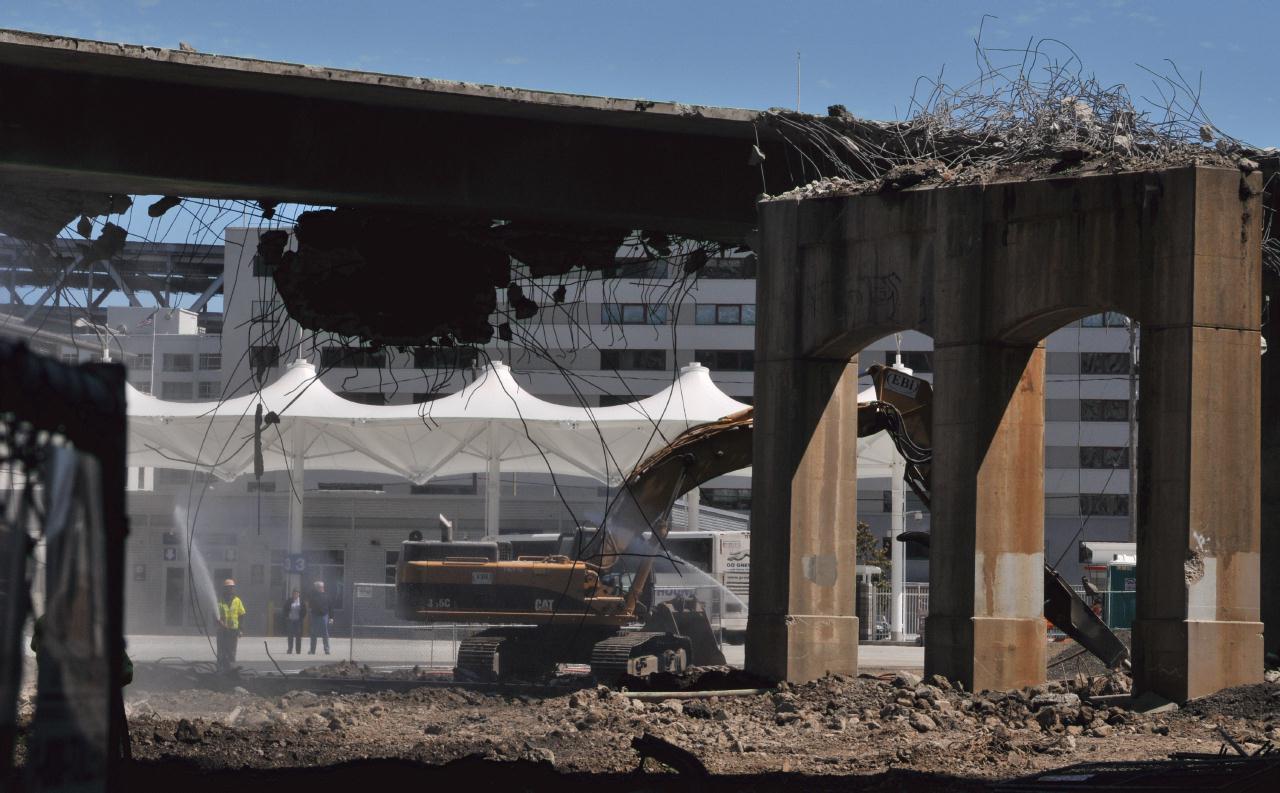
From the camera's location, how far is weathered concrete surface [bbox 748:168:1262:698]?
16797mm

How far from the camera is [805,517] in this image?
2111 centimetres

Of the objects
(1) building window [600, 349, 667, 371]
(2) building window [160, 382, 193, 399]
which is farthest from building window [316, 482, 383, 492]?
(1) building window [600, 349, 667, 371]

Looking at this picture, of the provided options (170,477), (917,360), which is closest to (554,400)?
(917,360)

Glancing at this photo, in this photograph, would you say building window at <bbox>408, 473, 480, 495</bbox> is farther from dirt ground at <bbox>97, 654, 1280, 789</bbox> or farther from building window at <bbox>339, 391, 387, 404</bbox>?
dirt ground at <bbox>97, 654, 1280, 789</bbox>

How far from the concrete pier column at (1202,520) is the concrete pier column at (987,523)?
6.23ft

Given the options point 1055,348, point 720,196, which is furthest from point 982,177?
point 1055,348

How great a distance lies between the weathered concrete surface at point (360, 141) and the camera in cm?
1820

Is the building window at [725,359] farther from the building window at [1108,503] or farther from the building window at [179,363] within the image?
the building window at [179,363]

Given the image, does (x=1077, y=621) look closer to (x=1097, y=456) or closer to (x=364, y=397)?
(x=364, y=397)

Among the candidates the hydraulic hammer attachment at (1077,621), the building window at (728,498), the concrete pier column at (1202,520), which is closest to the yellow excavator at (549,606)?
the hydraulic hammer attachment at (1077,621)

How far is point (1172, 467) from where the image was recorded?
16.9 meters

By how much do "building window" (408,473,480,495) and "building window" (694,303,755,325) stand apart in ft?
39.3

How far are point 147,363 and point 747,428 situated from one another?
176ft

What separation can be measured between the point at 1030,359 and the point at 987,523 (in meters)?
2.02
